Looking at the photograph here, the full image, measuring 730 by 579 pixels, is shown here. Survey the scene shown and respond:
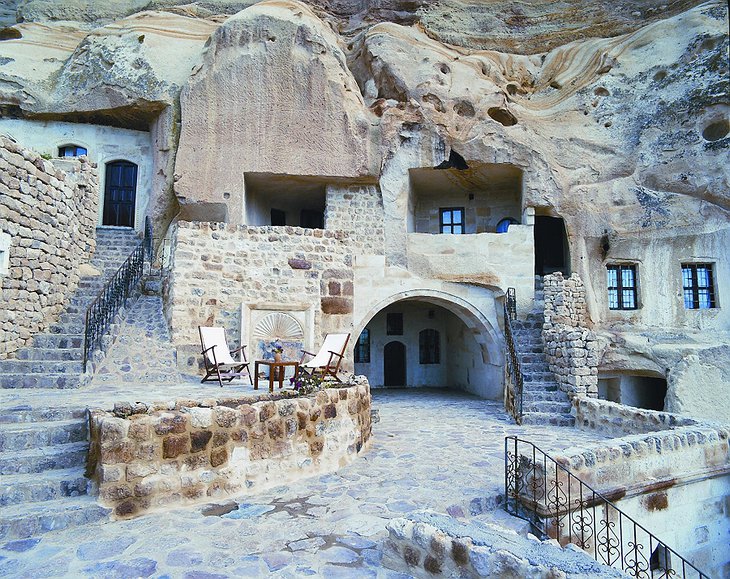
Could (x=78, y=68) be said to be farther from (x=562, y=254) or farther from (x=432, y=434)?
(x=562, y=254)

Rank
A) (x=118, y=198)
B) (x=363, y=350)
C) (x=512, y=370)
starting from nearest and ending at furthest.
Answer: (x=512, y=370) → (x=118, y=198) → (x=363, y=350)

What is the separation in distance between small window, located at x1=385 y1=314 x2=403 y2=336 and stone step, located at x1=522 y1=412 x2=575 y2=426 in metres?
8.24

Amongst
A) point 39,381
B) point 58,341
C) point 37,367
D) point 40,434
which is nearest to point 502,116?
point 58,341

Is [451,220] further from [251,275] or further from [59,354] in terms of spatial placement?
[59,354]

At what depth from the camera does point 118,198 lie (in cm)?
1518

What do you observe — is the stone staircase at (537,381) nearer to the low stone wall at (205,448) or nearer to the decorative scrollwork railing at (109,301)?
the low stone wall at (205,448)

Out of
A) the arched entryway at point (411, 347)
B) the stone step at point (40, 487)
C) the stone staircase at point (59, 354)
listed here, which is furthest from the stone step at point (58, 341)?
the arched entryway at point (411, 347)

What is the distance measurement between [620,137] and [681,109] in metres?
1.68

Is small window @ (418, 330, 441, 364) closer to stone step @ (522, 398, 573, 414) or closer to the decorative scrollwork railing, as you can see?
stone step @ (522, 398, 573, 414)

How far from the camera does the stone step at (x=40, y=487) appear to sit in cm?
421

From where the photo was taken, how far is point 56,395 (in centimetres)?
655

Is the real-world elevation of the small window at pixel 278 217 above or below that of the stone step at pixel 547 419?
above

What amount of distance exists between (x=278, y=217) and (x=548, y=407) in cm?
1048

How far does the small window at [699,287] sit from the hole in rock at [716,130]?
362 centimetres
